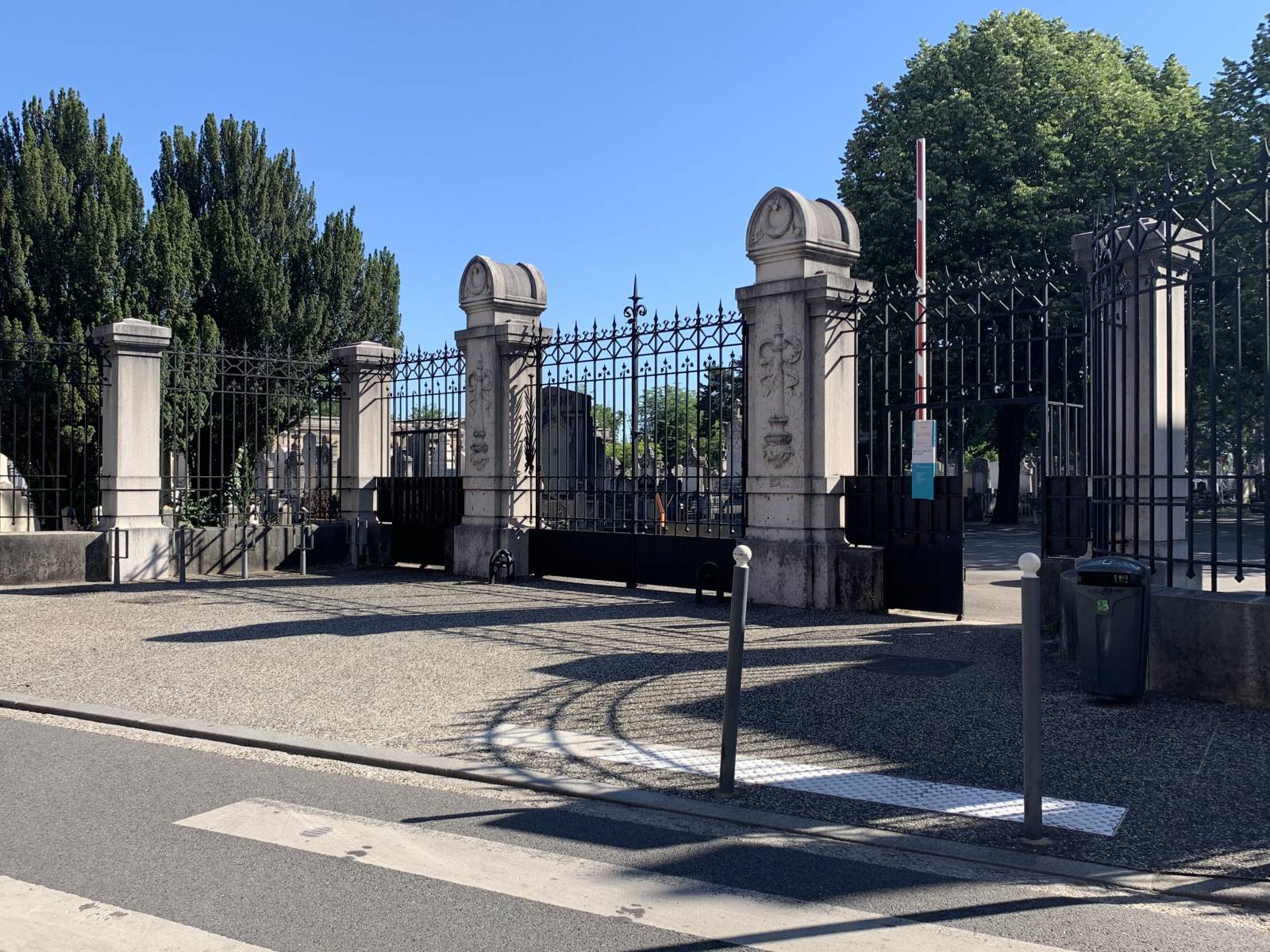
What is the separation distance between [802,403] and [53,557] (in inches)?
415

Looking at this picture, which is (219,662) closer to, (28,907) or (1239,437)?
(28,907)

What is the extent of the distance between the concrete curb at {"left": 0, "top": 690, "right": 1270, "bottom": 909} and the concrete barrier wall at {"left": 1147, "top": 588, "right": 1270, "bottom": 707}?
323cm

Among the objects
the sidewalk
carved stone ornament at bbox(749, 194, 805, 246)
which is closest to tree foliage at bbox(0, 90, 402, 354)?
the sidewalk

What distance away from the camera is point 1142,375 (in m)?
10.1

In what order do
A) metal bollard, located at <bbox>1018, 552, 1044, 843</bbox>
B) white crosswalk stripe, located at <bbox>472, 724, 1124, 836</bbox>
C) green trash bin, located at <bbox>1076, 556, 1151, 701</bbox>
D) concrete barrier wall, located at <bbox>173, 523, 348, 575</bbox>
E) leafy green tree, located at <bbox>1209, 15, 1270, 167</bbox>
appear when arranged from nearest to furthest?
metal bollard, located at <bbox>1018, 552, 1044, 843</bbox>, white crosswalk stripe, located at <bbox>472, 724, 1124, 836</bbox>, green trash bin, located at <bbox>1076, 556, 1151, 701</bbox>, concrete barrier wall, located at <bbox>173, 523, 348, 575</bbox>, leafy green tree, located at <bbox>1209, 15, 1270, 167</bbox>

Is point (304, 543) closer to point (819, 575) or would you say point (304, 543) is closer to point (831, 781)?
point (819, 575)

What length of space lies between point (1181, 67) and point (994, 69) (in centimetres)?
728

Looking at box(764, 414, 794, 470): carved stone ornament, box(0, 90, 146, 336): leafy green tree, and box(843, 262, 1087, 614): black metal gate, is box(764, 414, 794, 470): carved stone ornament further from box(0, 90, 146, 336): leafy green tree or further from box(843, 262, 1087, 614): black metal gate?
box(0, 90, 146, 336): leafy green tree

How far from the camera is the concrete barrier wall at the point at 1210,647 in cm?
703

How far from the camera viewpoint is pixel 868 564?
11617 millimetres

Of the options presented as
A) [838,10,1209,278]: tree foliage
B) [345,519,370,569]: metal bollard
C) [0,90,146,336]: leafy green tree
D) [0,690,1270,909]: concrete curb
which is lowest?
[0,690,1270,909]: concrete curb

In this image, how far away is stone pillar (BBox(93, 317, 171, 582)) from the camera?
15.2 metres

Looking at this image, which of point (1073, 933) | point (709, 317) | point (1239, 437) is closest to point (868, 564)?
point (709, 317)

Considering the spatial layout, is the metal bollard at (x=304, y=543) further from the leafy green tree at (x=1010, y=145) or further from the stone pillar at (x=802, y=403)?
the leafy green tree at (x=1010, y=145)
